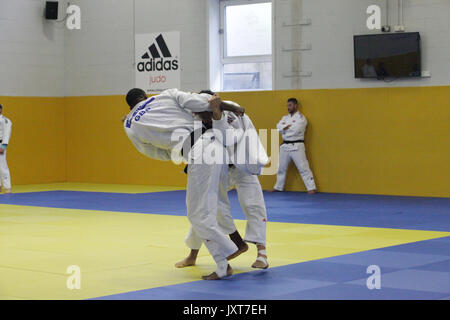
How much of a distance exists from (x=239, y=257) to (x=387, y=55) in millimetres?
7181

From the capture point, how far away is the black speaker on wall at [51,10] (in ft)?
54.3

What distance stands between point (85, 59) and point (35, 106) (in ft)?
4.98

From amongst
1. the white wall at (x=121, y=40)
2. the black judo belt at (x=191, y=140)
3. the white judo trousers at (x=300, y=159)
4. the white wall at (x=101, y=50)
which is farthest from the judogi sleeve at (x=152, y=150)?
the white wall at (x=101, y=50)

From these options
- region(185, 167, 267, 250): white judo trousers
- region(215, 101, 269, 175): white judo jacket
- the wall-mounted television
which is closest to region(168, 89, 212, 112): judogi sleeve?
region(215, 101, 269, 175): white judo jacket

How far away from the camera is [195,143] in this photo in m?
5.87

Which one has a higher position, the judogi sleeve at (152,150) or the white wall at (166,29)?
the white wall at (166,29)

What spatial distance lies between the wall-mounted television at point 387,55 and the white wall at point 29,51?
7.16 meters

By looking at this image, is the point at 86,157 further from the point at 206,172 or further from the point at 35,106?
the point at 206,172

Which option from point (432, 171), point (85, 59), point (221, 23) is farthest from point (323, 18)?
point (85, 59)

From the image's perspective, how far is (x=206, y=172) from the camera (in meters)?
5.84

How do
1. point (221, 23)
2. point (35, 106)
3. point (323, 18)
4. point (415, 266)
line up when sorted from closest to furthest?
point (415, 266)
point (323, 18)
point (221, 23)
point (35, 106)

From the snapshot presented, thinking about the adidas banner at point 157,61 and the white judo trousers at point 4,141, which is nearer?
the white judo trousers at point 4,141

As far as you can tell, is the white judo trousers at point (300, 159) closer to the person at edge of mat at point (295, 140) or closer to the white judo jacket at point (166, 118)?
the person at edge of mat at point (295, 140)

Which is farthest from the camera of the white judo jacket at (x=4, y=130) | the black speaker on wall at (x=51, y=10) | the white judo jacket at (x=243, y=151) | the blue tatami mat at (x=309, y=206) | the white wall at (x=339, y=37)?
the black speaker on wall at (x=51, y=10)
